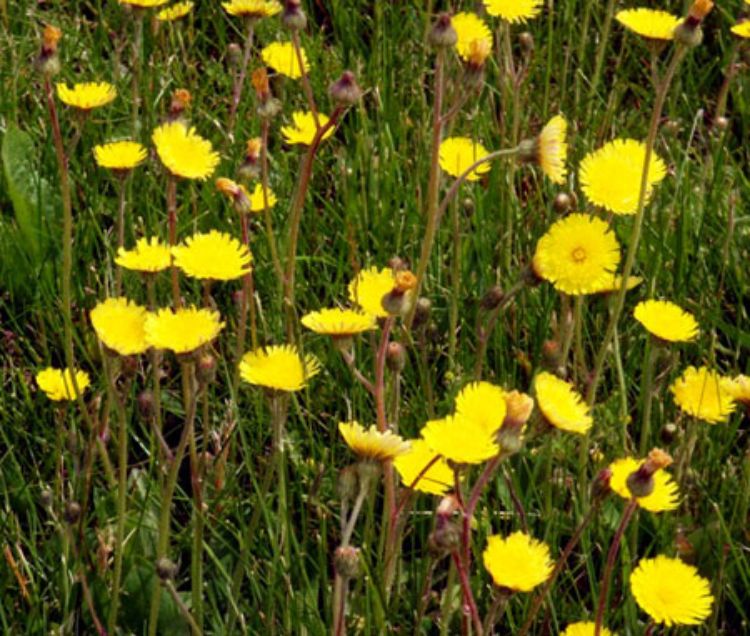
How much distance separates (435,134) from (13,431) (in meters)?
0.68

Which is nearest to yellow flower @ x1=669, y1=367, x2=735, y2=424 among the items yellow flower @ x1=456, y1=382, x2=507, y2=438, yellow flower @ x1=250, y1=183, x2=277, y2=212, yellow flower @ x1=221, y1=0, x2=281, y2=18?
→ yellow flower @ x1=456, y1=382, x2=507, y2=438

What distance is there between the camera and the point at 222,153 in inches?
82.2

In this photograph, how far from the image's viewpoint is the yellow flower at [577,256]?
5.07ft

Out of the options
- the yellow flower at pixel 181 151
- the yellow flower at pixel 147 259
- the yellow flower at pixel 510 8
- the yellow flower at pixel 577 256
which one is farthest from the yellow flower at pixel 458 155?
the yellow flower at pixel 147 259

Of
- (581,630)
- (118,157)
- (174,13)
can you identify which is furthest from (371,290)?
(174,13)

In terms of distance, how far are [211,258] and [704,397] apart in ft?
1.98

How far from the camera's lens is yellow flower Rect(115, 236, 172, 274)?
4.74 feet

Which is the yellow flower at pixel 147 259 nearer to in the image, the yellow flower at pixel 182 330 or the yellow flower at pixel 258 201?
the yellow flower at pixel 182 330

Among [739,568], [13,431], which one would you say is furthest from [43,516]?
[739,568]

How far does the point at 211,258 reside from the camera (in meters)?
1.45

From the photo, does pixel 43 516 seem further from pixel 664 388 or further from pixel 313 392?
pixel 664 388

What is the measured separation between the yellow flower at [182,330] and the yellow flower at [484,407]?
0.26m

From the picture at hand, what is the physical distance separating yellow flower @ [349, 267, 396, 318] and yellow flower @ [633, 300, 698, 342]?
0.31 metres

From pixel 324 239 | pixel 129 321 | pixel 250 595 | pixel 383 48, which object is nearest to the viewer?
pixel 129 321
